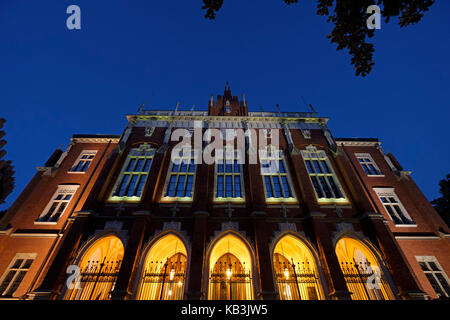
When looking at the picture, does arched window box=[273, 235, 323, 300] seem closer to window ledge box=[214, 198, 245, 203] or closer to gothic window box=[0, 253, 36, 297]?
window ledge box=[214, 198, 245, 203]

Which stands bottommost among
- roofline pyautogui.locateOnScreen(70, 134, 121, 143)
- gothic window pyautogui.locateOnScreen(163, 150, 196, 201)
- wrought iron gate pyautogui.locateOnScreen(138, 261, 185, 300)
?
wrought iron gate pyautogui.locateOnScreen(138, 261, 185, 300)

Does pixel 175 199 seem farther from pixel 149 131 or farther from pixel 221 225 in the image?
pixel 149 131

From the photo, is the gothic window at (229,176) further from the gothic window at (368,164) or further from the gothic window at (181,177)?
the gothic window at (368,164)

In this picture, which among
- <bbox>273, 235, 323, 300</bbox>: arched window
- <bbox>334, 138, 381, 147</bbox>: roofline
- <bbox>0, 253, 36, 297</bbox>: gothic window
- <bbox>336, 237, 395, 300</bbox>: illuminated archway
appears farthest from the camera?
<bbox>334, 138, 381, 147</bbox>: roofline

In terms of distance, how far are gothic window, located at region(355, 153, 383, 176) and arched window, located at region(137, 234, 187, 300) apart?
1673 cm

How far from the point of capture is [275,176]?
1575cm

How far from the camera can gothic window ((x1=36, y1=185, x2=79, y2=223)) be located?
14176mm

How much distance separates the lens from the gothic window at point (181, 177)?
→ 14.4m

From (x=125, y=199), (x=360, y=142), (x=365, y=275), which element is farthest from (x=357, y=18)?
(x=360, y=142)

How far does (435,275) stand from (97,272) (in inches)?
Result: 800

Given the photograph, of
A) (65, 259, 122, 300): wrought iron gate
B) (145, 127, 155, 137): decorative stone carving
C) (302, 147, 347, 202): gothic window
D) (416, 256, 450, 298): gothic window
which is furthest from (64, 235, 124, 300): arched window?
(416, 256, 450, 298): gothic window

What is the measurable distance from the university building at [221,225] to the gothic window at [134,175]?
89mm
